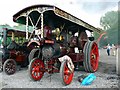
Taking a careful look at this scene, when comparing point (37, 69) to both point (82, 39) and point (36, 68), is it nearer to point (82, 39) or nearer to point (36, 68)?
point (36, 68)

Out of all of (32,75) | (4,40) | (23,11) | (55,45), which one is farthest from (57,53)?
(4,40)

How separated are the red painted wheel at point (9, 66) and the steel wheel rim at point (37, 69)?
6.47 feet

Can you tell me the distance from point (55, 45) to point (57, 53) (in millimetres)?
309

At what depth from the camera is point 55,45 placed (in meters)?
6.37

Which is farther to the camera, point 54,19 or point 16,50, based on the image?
point 16,50

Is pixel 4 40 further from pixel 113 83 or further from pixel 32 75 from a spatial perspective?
pixel 113 83

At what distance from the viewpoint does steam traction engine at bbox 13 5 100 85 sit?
5.71 m

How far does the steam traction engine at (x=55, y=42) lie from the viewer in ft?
18.7

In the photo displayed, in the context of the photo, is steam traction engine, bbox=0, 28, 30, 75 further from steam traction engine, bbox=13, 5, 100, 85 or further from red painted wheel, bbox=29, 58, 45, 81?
red painted wheel, bbox=29, 58, 45, 81

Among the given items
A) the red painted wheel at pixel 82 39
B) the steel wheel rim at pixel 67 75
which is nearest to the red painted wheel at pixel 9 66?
the red painted wheel at pixel 82 39

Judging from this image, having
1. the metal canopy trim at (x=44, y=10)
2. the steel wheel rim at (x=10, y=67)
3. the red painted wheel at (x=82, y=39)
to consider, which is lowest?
the steel wheel rim at (x=10, y=67)

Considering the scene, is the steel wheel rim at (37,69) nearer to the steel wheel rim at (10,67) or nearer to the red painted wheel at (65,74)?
the red painted wheel at (65,74)

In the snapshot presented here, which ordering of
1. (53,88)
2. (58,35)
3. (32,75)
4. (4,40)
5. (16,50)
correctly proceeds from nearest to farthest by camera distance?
(53,88) < (32,75) < (58,35) < (4,40) < (16,50)

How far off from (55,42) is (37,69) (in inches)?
44.5
